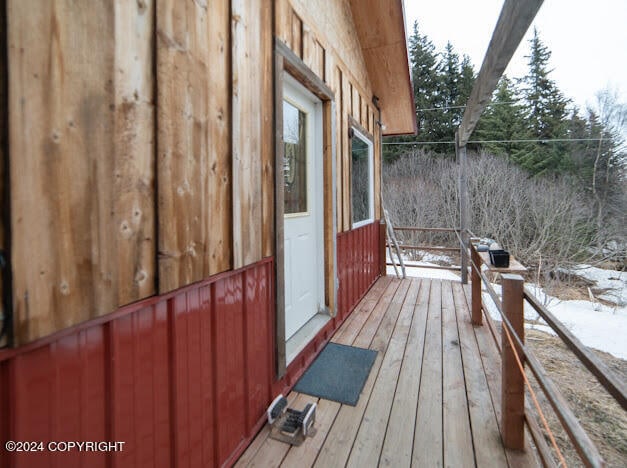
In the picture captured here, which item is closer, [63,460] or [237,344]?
[63,460]

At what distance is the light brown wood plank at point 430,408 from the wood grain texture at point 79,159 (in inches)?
59.7

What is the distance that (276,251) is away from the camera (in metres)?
1.86

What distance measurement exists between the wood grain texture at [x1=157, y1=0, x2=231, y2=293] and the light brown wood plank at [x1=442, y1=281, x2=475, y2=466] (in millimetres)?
1449

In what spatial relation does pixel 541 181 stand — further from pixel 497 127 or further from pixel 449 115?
pixel 449 115

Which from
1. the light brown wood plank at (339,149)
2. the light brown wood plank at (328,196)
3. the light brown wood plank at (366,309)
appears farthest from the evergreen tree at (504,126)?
the light brown wood plank at (328,196)

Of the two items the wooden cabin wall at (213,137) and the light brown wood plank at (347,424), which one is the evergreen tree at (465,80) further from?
the wooden cabin wall at (213,137)

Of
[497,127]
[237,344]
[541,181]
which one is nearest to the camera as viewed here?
[237,344]

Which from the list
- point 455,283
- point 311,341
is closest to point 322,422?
point 311,341

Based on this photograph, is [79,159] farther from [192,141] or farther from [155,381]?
[155,381]

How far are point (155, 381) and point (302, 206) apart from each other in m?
1.79

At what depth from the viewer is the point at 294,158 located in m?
2.54

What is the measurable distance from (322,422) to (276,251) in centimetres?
100

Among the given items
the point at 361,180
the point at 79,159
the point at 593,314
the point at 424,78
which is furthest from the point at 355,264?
the point at 424,78

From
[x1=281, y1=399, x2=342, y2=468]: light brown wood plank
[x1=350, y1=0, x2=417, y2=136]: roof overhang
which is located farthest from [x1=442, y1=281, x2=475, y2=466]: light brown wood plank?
[x1=350, y1=0, x2=417, y2=136]: roof overhang
